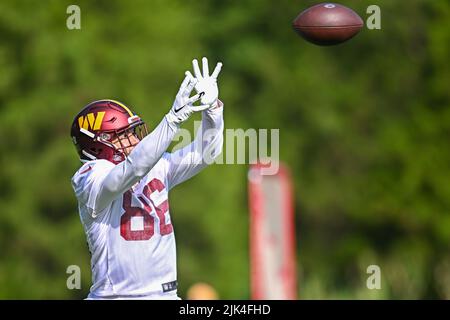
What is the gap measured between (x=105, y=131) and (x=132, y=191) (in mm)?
396

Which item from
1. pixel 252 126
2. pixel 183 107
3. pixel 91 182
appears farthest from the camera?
pixel 252 126

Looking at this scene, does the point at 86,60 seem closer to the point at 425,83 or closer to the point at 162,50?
the point at 162,50

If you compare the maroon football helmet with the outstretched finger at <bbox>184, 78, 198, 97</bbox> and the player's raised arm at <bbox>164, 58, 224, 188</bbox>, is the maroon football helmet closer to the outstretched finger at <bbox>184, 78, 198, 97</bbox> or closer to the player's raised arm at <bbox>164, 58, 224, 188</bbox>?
the player's raised arm at <bbox>164, 58, 224, 188</bbox>

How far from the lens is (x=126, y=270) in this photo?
8.23 m

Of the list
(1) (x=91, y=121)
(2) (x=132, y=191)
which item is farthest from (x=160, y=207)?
(1) (x=91, y=121)

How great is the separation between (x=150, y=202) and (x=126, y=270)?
0.42 metres

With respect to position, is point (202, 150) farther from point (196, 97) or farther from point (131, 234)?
point (131, 234)

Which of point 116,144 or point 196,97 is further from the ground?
point 196,97

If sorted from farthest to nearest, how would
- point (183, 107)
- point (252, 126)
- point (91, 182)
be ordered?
point (252, 126)
point (91, 182)
point (183, 107)

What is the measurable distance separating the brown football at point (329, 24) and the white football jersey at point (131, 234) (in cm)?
129

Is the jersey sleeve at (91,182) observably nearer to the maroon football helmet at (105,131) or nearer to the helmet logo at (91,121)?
the maroon football helmet at (105,131)

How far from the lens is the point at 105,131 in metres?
8.43

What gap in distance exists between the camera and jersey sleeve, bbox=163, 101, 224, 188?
27.5ft
